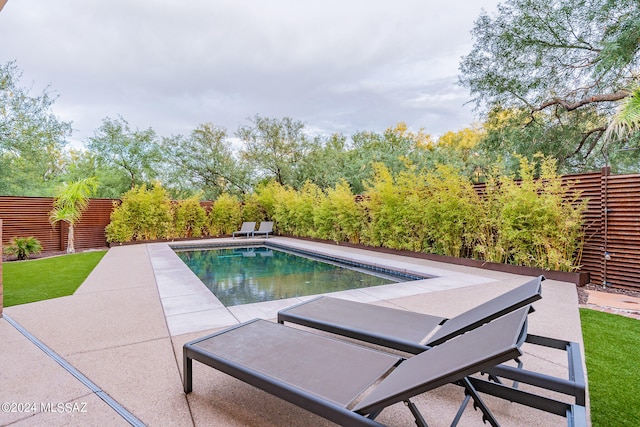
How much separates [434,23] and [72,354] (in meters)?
12.3

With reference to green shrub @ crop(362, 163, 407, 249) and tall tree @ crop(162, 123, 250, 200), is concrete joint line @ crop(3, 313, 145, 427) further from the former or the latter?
tall tree @ crop(162, 123, 250, 200)

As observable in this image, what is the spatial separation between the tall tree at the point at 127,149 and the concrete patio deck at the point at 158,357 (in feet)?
58.0

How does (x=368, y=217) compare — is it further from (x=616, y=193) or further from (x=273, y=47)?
(x=273, y=47)

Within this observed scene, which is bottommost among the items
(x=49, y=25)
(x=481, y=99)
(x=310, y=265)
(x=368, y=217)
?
(x=310, y=265)

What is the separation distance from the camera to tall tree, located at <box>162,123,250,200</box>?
20.9 metres

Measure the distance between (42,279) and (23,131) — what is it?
1395cm

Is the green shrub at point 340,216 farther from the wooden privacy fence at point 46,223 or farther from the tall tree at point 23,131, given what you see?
the tall tree at point 23,131

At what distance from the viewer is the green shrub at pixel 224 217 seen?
609 inches

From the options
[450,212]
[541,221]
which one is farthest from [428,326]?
[450,212]

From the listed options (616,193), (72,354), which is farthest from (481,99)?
(72,354)

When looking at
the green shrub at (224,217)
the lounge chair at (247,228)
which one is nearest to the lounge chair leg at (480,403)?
the lounge chair at (247,228)

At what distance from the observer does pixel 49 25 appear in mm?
10820

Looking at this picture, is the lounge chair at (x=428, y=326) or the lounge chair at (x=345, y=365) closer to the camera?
the lounge chair at (x=345, y=365)

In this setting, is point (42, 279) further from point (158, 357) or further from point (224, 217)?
point (224, 217)
